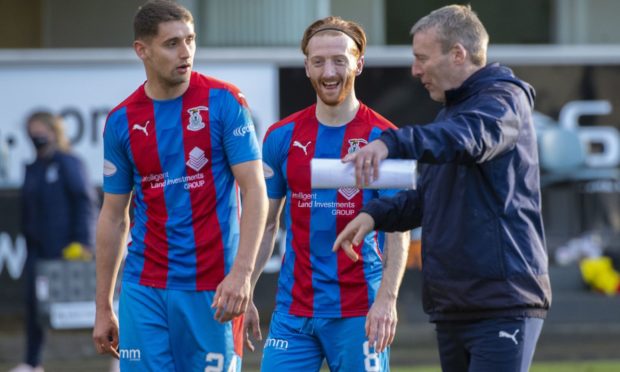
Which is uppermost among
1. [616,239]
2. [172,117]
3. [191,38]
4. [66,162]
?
[191,38]

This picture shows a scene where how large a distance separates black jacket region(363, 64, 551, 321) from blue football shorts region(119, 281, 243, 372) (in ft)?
3.31

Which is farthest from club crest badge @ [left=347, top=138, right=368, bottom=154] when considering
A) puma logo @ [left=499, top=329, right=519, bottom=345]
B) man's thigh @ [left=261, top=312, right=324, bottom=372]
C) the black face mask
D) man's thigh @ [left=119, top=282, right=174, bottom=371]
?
the black face mask

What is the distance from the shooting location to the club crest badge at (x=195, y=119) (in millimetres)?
5816

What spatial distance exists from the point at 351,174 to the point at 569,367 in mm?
7159

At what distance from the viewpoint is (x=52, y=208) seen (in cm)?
1057

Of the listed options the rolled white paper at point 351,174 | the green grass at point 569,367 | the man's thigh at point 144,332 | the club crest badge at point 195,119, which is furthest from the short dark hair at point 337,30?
the green grass at point 569,367

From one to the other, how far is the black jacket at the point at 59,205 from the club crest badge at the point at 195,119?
4996 mm

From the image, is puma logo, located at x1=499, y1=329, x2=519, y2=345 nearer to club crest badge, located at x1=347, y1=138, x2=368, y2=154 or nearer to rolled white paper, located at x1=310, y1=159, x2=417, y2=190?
rolled white paper, located at x1=310, y1=159, x2=417, y2=190

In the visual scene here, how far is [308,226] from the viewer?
6035 millimetres

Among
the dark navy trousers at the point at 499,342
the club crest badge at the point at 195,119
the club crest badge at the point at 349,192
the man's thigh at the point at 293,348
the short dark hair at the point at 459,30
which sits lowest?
the man's thigh at the point at 293,348

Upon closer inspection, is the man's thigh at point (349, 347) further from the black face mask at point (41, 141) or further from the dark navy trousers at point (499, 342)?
the black face mask at point (41, 141)

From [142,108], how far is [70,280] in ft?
17.8

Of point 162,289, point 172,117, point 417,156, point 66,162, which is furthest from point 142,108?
point 66,162

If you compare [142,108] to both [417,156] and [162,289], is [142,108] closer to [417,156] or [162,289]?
[162,289]
